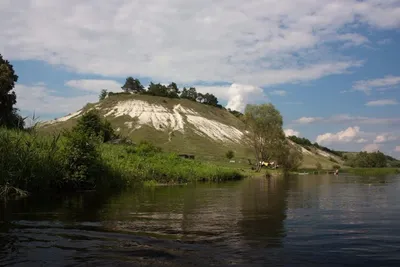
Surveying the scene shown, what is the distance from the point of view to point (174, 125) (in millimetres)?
161375

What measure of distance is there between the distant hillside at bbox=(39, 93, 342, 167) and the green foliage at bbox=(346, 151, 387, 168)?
21627 millimetres

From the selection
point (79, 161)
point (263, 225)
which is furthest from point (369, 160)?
point (263, 225)

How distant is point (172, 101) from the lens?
649 ft

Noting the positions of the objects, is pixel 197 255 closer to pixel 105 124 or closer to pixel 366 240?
pixel 366 240

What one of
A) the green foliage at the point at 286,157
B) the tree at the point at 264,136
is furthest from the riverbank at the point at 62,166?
the green foliage at the point at 286,157

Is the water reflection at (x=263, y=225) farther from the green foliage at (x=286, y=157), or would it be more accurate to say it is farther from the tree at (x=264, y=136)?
the green foliage at (x=286, y=157)

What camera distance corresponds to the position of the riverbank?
27.8m

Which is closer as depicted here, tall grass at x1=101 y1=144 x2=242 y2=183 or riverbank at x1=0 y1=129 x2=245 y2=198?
riverbank at x1=0 y1=129 x2=245 y2=198

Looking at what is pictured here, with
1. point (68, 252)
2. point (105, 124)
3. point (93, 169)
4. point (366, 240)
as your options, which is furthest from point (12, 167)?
point (105, 124)

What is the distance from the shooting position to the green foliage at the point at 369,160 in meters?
180

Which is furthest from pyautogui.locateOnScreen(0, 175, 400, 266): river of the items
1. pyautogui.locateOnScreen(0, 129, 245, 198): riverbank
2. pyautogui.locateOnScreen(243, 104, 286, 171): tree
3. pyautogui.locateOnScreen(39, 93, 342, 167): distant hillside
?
pyautogui.locateOnScreen(39, 93, 342, 167): distant hillside

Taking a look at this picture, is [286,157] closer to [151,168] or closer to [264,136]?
[264,136]

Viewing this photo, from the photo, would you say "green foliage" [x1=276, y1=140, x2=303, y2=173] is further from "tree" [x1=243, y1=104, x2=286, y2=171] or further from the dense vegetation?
the dense vegetation

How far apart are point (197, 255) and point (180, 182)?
4129cm
